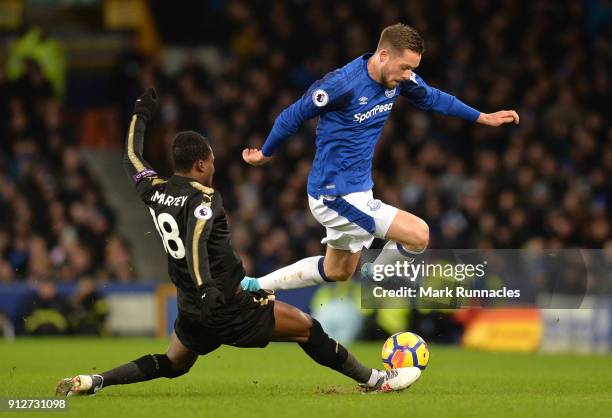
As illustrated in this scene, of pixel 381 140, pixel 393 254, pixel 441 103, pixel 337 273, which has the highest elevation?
pixel 381 140

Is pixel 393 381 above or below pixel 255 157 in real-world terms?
below

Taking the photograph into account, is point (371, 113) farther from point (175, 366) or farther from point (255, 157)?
point (175, 366)

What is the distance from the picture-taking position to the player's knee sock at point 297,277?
9.37m

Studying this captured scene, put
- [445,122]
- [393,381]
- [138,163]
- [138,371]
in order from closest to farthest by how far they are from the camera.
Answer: [138,371] → [138,163] → [393,381] → [445,122]

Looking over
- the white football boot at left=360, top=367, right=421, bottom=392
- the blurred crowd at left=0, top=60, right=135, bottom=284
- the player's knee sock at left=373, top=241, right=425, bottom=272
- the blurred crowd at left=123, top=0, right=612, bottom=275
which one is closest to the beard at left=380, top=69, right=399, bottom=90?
the player's knee sock at left=373, top=241, right=425, bottom=272

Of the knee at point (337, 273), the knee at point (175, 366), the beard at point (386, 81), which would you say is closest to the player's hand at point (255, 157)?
the beard at point (386, 81)

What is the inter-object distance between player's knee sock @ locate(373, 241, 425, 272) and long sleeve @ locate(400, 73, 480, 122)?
3.38 ft

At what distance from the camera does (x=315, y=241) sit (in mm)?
15914

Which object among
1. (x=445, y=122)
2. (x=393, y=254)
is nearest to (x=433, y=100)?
(x=393, y=254)

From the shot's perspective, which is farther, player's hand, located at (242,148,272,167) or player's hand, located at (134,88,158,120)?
player's hand, located at (242,148,272,167)

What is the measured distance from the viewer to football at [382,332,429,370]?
28.0ft

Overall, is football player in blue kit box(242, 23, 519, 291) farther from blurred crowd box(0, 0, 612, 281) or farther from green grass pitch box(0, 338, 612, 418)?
blurred crowd box(0, 0, 612, 281)

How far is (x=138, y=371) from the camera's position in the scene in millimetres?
7988

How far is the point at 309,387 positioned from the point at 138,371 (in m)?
1.53
